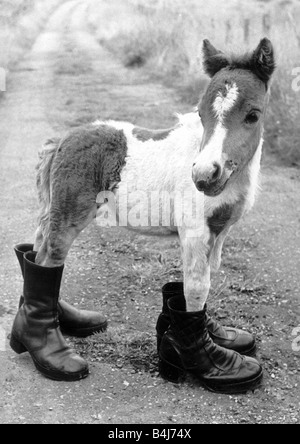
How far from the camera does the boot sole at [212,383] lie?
3.34m

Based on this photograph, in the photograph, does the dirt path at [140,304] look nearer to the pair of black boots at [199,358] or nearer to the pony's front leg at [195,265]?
the pair of black boots at [199,358]

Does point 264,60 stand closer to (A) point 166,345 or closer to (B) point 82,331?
(A) point 166,345

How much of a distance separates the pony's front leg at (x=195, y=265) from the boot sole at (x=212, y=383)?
15.9 inches

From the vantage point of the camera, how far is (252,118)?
2.83 metres

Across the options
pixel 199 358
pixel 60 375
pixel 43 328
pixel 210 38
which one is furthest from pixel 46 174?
pixel 210 38

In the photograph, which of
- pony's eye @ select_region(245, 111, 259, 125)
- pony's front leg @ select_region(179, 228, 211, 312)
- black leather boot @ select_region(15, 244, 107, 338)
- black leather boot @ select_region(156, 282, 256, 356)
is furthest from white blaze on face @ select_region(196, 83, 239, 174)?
black leather boot @ select_region(15, 244, 107, 338)

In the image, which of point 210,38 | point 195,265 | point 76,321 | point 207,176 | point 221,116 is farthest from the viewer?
point 210,38

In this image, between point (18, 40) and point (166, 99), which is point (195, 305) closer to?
point (166, 99)

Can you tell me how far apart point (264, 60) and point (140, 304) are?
6.90 feet

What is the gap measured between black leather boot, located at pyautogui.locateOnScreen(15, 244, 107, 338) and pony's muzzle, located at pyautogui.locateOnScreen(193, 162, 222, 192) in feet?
5.02

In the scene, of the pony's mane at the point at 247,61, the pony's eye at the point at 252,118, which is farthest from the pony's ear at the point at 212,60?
the pony's eye at the point at 252,118

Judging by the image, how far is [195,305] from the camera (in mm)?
3291

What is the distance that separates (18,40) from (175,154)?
15.7m

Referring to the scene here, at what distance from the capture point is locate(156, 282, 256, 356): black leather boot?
355 cm
